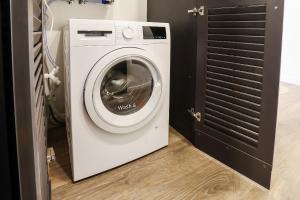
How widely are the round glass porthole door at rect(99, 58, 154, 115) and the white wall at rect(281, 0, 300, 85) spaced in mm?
2679

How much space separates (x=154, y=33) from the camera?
1.45 metres

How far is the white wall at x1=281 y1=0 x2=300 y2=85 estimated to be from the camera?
3.31m

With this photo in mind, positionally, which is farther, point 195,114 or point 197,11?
point 195,114

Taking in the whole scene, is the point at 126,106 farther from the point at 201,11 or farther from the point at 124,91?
the point at 201,11

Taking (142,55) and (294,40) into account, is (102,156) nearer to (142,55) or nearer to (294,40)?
(142,55)

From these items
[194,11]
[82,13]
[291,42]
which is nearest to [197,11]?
[194,11]

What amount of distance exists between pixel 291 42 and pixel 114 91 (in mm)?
3020

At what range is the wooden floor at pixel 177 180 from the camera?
4.07ft

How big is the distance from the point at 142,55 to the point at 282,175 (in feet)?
3.41

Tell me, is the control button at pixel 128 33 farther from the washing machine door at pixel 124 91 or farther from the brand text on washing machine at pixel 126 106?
the brand text on washing machine at pixel 126 106


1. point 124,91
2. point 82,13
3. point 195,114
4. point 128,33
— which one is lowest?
point 195,114

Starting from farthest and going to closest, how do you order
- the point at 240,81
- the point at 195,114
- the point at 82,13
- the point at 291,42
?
the point at 291,42
the point at 82,13
the point at 195,114
the point at 240,81

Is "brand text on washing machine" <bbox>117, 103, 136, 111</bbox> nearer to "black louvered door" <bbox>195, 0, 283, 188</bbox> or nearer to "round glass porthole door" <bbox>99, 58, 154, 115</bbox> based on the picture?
"round glass porthole door" <bbox>99, 58, 154, 115</bbox>

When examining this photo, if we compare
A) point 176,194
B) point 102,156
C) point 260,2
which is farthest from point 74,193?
point 260,2
